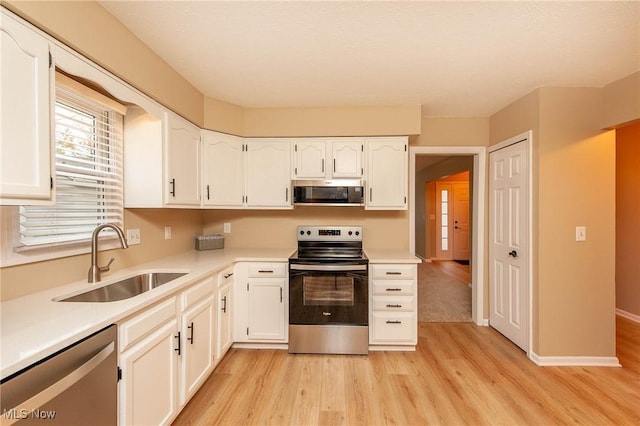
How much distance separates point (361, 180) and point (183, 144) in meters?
1.73

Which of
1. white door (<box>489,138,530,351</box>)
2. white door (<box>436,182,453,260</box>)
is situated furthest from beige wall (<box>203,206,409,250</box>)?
white door (<box>436,182,453,260</box>)

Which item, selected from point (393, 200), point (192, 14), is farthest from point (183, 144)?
point (393, 200)

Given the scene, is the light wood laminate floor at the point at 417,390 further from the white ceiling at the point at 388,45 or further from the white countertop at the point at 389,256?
the white ceiling at the point at 388,45

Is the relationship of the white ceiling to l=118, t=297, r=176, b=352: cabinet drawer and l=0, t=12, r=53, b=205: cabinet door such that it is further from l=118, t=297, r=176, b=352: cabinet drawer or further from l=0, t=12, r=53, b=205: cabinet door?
l=118, t=297, r=176, b=352: cabinet drawer

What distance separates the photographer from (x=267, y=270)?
2.58 m

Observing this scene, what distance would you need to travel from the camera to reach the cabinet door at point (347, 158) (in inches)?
113

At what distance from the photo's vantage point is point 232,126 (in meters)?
2.82

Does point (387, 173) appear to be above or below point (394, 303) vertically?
above

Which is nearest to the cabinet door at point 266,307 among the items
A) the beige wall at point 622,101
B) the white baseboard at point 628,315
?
the beige wall at point 622,101

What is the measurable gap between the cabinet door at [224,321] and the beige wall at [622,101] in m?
3.60

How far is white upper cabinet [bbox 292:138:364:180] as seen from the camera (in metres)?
2.88

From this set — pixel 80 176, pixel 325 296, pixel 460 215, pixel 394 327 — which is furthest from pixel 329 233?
pixel 460 215

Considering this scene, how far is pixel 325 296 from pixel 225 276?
0.92 meters

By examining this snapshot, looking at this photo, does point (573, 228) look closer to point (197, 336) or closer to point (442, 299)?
point (442, 299)
